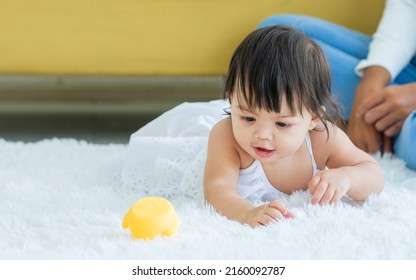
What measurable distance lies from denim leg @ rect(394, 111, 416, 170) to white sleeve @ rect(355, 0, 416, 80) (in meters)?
0.22

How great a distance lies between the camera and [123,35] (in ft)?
5.96

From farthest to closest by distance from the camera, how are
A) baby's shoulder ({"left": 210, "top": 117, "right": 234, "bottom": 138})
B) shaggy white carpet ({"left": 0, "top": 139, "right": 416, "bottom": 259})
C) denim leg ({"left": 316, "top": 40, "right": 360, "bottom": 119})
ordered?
denim leg ({"left": 316, "top": 40, "right": 360, "bottom": 119}) < baby's shoulder ({"left": 210, "top": 117, "right": 234, "bottom": 138}) < shaggy white carpet ({"left": 0, "top": 139, "right": 416, "bottom": 259})

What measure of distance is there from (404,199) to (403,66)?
0.64 meters

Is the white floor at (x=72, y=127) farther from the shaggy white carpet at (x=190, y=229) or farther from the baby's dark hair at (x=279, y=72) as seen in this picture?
the baby's dark hair at (x=279, y=72)

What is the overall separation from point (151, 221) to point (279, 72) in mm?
277

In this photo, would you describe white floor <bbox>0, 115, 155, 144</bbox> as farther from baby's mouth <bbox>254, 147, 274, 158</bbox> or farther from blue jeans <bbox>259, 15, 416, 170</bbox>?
baby's mouth <bbox>254, 147, 274, 158</bbox>

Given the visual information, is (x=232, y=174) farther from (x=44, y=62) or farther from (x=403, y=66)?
(x=44, y=62)

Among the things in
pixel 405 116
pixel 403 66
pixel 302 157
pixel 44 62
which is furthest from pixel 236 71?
pixel 44 62

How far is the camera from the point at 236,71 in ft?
3.30

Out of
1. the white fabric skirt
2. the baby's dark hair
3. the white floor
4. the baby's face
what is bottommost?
the white floor

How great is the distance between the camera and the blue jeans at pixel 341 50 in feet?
5.52

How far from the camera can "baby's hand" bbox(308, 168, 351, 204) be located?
3.36 feet

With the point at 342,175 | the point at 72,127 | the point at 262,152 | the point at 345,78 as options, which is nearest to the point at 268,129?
the point at 262,152

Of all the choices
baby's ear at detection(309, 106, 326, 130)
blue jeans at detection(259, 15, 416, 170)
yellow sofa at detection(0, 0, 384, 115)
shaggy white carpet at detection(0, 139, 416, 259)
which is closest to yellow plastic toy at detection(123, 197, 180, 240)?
shaggy white carpet at detection(0, 139, 416, 259)
